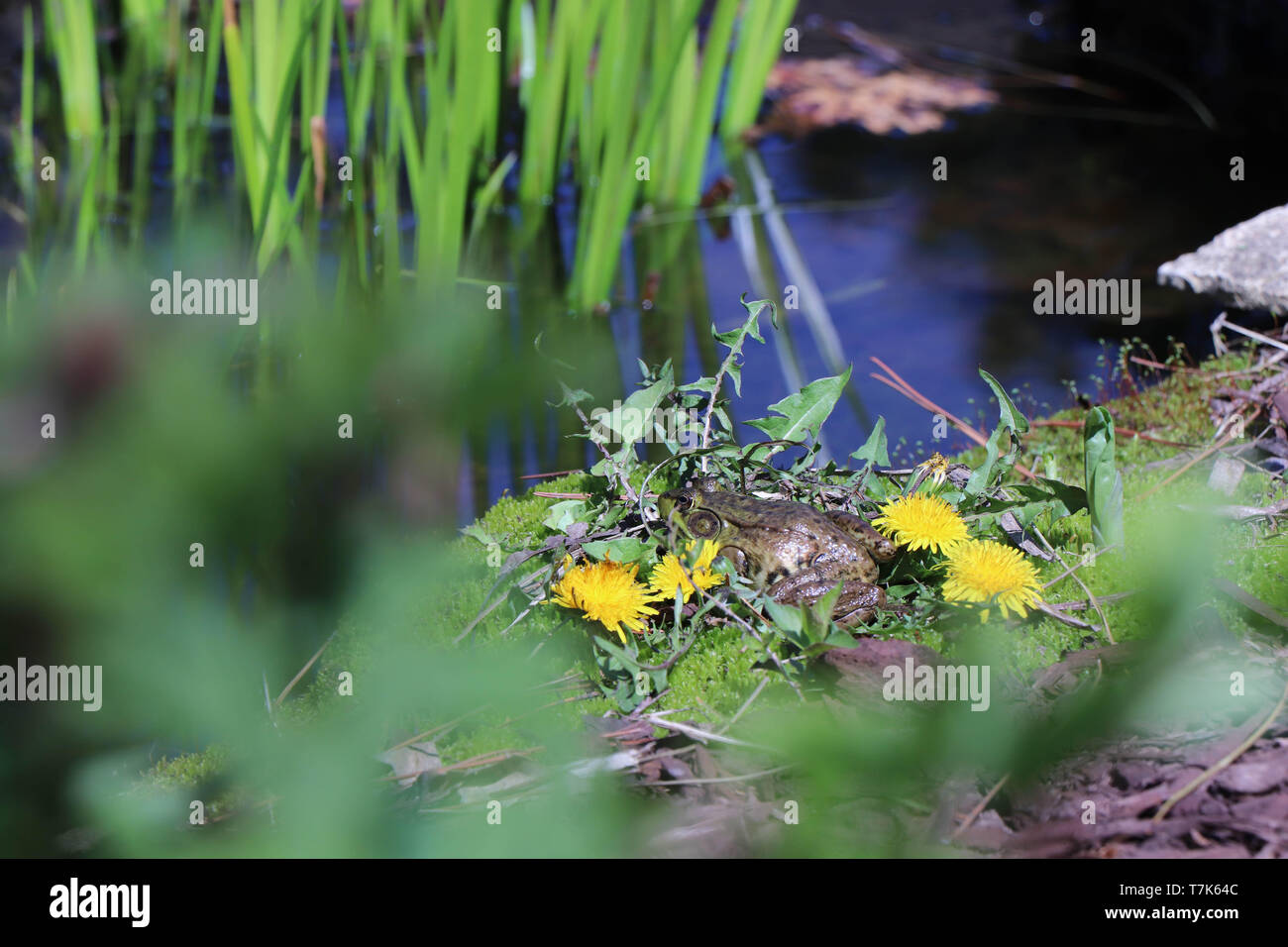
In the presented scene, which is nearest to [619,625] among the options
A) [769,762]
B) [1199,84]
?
[769,762]

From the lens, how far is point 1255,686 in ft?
4.69

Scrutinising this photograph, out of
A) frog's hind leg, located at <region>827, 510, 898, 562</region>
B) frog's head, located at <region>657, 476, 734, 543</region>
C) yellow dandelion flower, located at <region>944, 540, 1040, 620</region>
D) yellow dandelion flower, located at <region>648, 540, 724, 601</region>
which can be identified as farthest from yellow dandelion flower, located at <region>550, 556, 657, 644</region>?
yellow dandelion flower, located at <region>944, 540, 1040, 620</region>

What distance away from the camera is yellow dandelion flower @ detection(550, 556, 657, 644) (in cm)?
164

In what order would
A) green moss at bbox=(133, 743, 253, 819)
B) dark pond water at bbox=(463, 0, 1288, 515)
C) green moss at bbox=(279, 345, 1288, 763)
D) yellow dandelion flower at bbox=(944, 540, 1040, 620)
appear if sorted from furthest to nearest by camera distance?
dark pond water at bbox=(463, 0, 1288, 515) < yellow dandelion flower at bbox=(944, 540, 1040, 620) < green moss at bbox=(279, 345, 1288, 763) < green moss at bbox=(133, 743, 253, 819)

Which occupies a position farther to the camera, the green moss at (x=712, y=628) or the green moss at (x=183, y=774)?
the green moss at (x=712, y=628)

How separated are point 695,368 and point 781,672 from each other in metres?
1.66

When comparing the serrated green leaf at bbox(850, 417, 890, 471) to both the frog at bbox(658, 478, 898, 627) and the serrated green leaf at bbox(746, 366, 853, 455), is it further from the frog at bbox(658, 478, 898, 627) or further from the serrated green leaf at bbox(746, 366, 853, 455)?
the frog at bbox(658, 478, 898, 627)

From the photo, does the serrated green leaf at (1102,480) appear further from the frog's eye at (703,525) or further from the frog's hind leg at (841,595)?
the frog's eye at (703,525)

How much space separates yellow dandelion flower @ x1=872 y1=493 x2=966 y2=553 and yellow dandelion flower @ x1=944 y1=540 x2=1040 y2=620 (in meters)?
0.03

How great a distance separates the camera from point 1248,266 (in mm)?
3121

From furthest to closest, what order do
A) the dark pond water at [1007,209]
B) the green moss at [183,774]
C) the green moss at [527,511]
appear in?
1. the dark pond water at [1007,209]
2. the green moss at [527,511]
3. the green moss at [183,774]

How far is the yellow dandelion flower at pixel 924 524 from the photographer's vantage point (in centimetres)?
170

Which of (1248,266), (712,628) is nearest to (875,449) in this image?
(712,628)

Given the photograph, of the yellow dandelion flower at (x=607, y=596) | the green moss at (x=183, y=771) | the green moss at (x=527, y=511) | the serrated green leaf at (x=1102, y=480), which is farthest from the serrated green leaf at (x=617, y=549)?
the serrated green leaf at (x=1102, y=480)
